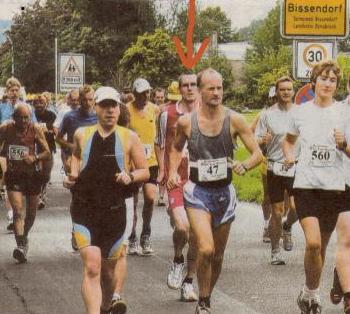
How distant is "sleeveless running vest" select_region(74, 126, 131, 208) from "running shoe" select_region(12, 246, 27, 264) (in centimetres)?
459

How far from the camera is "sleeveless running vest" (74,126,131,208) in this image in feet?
25.8

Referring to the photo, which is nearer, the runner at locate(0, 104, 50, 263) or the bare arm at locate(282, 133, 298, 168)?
the bare arm at locate(282, 133, 298, 168)

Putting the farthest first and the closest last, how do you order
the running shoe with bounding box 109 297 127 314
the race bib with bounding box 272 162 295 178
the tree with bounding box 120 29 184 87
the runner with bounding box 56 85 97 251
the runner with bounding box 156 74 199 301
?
1. the tree with bounding box 120 29 184 87
2. the runner with bounding box 56 85 97 251
3. the race bib with bounding box 272 162 295 178
4. the runner with bounding box 156 74 199 301
5. the running shoe with bounding box 109 297 127 314

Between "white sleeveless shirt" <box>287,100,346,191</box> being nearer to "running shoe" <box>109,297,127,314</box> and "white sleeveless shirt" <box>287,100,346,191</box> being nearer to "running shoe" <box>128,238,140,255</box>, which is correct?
"running shoe" <box>109,297,127,314</box>

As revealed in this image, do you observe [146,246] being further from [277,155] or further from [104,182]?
[104,182]

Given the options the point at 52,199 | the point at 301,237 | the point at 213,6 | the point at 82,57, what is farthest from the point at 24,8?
the point at 213,6

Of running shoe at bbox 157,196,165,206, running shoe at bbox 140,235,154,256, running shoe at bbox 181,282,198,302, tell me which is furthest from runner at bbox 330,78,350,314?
running shoe at bbox 157,196,165,206

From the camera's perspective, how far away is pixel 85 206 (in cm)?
785

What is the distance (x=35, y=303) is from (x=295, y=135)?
8.58 ft

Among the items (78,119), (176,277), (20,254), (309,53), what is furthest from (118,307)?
(309,53)

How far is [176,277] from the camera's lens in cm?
1035

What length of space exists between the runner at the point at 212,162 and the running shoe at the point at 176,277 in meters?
1.58

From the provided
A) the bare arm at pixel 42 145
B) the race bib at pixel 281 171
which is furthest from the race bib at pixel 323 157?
the bare arm at pixel 42 145

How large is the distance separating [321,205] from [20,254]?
15.6 ft
